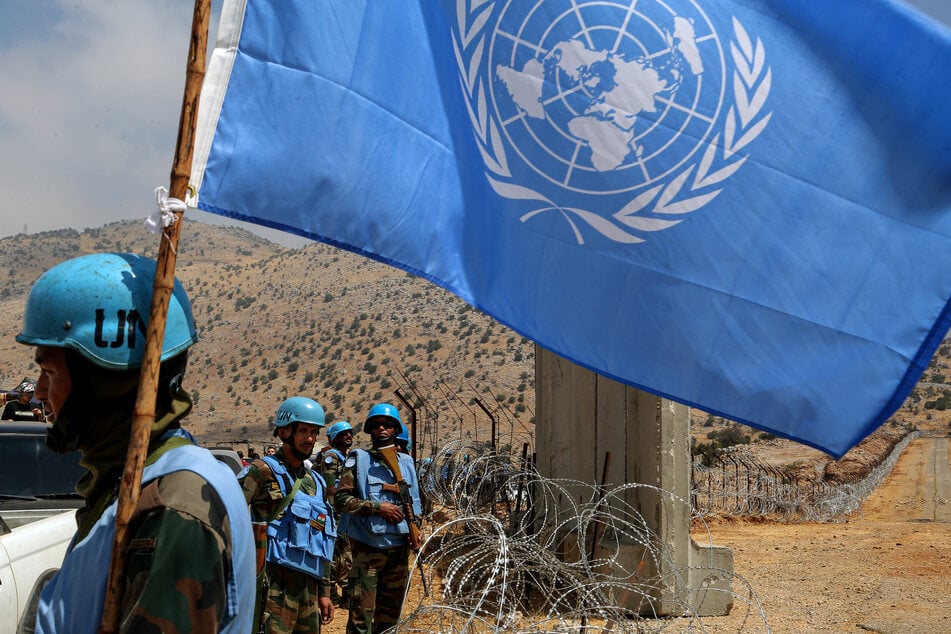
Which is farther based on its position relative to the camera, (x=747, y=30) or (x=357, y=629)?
(x=357, y=629)

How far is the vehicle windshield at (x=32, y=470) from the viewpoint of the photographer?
21.8 feet

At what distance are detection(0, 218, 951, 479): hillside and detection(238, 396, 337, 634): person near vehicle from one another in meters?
31.5

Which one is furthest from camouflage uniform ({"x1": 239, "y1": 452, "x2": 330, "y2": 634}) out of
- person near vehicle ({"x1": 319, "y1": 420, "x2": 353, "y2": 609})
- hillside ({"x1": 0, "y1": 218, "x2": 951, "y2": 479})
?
hillside ({"x1": 0, "y1": 218, "x2": 951, "y2": 479})

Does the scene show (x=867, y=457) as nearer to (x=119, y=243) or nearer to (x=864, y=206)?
(x=864, y=206)

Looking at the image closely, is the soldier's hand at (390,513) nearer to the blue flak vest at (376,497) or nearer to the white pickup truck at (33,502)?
the blue flak vest at (376,497)

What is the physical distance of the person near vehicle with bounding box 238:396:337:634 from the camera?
6.14 meters

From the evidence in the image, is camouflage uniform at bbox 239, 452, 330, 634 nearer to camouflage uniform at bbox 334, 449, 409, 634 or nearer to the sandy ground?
camouflage uniform at bbox 334, 449, 409, 634

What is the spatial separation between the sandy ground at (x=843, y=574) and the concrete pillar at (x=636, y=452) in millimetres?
420

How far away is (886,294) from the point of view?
3.34 m

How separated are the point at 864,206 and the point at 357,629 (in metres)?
5.06

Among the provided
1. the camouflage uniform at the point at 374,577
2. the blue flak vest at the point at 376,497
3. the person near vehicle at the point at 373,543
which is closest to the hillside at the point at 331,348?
the blue flak vest at the point at 376,497

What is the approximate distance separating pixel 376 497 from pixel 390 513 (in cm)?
29

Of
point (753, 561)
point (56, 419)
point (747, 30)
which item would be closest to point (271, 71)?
point (56, 419)

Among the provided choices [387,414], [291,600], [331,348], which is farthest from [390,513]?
[331,348]
